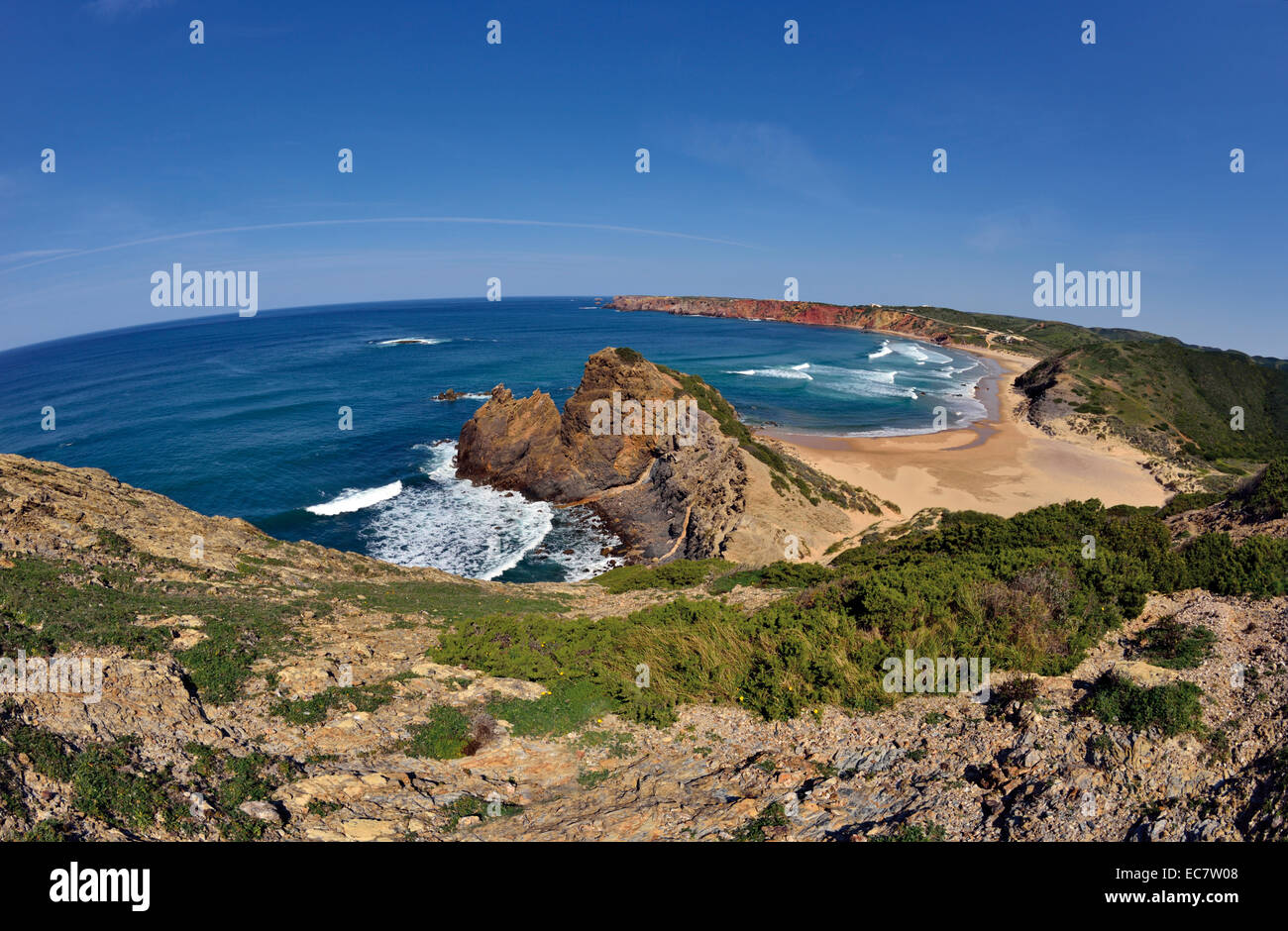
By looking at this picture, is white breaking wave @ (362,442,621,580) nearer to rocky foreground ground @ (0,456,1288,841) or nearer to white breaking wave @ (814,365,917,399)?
rocky foreground ground @ (0,456,1288,841)

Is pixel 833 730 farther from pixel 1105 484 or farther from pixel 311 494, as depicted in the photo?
pixel 1105 484

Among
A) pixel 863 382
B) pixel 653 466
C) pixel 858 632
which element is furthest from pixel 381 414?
pixel 863 382

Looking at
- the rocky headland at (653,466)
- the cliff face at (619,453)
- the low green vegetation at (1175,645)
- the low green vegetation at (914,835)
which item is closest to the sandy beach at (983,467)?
the rocky headland at (653,466)

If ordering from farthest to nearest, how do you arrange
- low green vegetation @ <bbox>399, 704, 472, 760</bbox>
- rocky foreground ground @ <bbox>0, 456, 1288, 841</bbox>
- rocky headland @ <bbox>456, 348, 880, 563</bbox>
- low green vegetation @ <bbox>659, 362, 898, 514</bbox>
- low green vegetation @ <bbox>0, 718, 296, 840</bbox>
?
low green vegetation @ <bbox>659, 362, 898, 514</bbox>, rocky headland @ <bbox>456, 348, 880, 563</bbox>, low green vegetation @ <bbox>399, 704, 472, 760</bbox>, rocky foreground ground @ <bbox>0, 456, 1288, 841</bbox>, low green vegetation @ <bbox>0, 718, 296, 840</bbox>

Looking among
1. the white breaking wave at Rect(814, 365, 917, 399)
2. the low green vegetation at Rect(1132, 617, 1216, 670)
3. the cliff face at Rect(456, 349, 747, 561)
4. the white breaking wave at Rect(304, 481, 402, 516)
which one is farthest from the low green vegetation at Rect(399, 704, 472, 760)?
the white breaking wave at Rect(814, 365, 917, 399)

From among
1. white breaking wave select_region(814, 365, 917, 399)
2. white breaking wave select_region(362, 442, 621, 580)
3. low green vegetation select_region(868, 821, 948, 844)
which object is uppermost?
white breaking wave select_region(814, 365, 917, 399)
